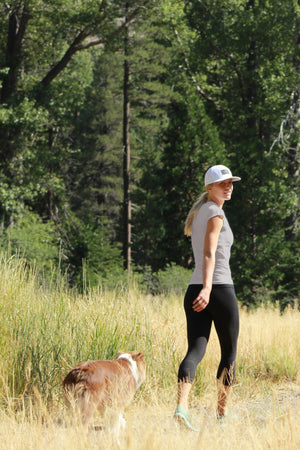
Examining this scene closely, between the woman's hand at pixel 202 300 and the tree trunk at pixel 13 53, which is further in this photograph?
the tree trunk at pixel 13 53

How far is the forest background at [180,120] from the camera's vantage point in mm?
18422

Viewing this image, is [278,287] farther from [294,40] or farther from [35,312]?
[35,312]

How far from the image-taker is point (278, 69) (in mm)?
21688

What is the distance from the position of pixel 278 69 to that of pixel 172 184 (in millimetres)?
5709

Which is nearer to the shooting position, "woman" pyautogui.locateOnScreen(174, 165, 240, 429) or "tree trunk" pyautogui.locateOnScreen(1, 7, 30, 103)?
"woman" pyautogui.locateOnScreen(174, 165, 240, 429)

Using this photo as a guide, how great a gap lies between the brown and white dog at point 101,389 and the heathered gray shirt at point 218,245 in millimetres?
804

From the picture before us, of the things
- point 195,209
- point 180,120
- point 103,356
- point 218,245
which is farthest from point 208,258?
point 180,120

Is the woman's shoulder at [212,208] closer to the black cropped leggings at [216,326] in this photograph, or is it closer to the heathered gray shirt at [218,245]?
the heathered gray shirt at [218,245]

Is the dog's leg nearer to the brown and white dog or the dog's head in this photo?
the brown and white dog

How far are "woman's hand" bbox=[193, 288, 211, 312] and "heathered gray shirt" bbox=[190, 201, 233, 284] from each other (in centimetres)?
13

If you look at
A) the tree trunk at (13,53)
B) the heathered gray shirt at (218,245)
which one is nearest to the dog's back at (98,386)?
the heathered gray shirt at (218,245)

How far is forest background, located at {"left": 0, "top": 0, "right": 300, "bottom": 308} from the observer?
18.4m

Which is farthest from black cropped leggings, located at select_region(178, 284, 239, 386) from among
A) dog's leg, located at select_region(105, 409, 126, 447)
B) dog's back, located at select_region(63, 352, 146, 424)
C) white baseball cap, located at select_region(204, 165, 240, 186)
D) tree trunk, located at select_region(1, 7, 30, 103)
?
tree trunk, located at select_region(1, 7, 30, 103)

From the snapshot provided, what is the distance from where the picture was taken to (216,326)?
13.6 feet
